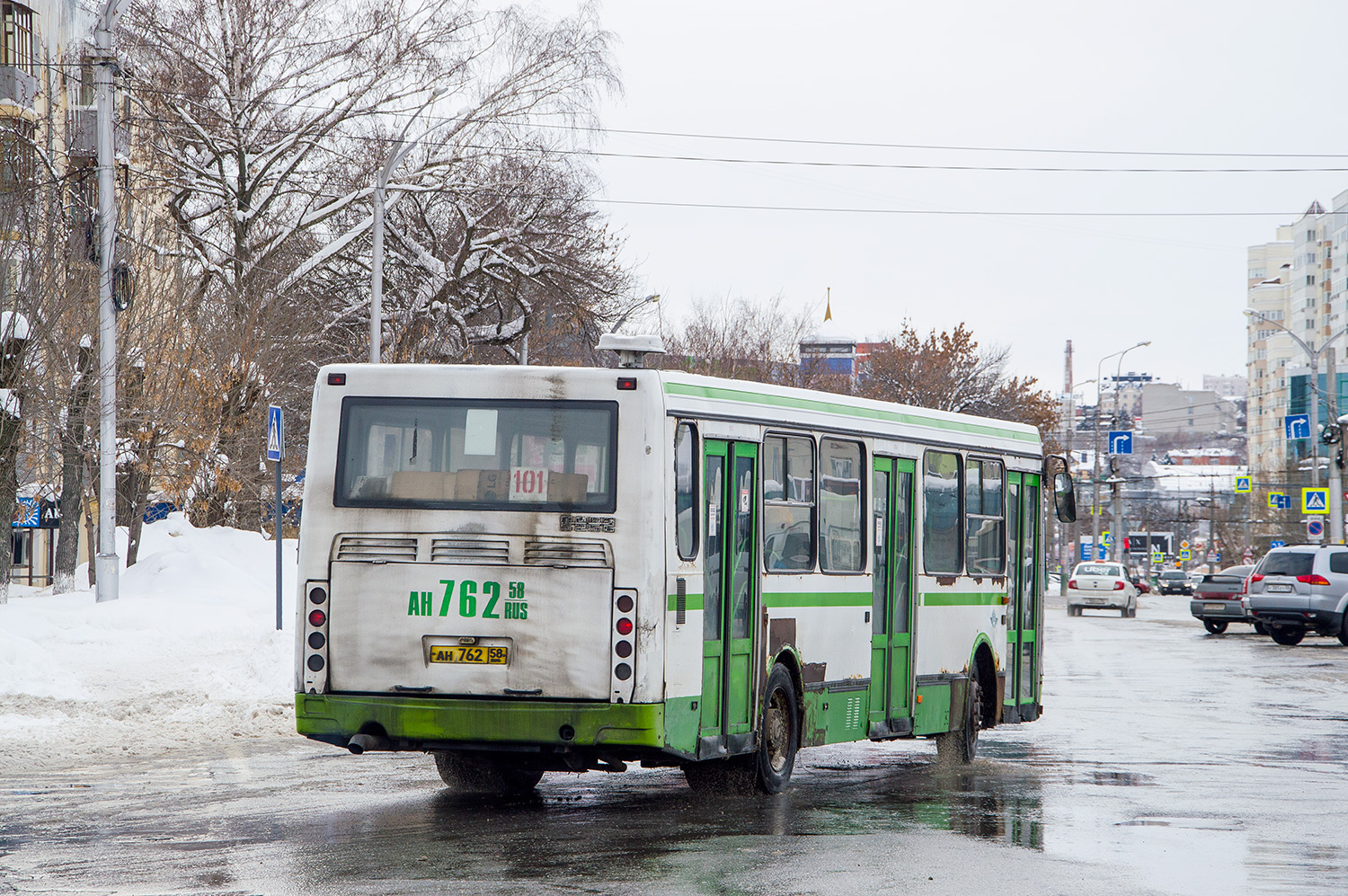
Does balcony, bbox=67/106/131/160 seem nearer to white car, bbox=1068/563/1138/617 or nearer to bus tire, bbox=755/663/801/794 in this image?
bus tire, bbox=755/663/801/794

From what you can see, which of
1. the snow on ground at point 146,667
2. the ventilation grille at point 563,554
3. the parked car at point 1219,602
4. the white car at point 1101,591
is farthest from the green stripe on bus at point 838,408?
the white car at point 1101,591

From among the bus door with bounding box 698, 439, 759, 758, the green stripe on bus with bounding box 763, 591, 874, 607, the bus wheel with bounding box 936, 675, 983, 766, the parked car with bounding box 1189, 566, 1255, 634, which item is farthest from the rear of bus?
the parked car with bounding box 1189, 566, 1255, 634

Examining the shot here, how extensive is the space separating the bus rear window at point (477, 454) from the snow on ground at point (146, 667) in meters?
4.39

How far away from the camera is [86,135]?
42.7 metres

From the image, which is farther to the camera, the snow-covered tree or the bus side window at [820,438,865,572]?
the snow-covered tree

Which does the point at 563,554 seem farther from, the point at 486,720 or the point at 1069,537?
the point at 1069,537

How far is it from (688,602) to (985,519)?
5.09 m

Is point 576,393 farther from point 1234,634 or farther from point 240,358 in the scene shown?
point 1234,634

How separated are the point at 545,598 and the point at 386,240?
99.2 ft

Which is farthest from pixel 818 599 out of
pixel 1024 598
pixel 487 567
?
pixel 1024 598

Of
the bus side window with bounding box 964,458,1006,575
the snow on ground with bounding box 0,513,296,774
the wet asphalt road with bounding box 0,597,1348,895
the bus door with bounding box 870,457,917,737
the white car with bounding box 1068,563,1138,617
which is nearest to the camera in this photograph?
the wet asphalt road with bounding box 0,597,1348,895

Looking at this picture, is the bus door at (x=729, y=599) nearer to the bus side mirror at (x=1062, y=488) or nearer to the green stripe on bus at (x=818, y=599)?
the green stripe on bus at (x=818, y=599)

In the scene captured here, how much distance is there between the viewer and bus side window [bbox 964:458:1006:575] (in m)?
14.2

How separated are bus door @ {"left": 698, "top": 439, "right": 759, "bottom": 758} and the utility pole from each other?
41.8 ft
